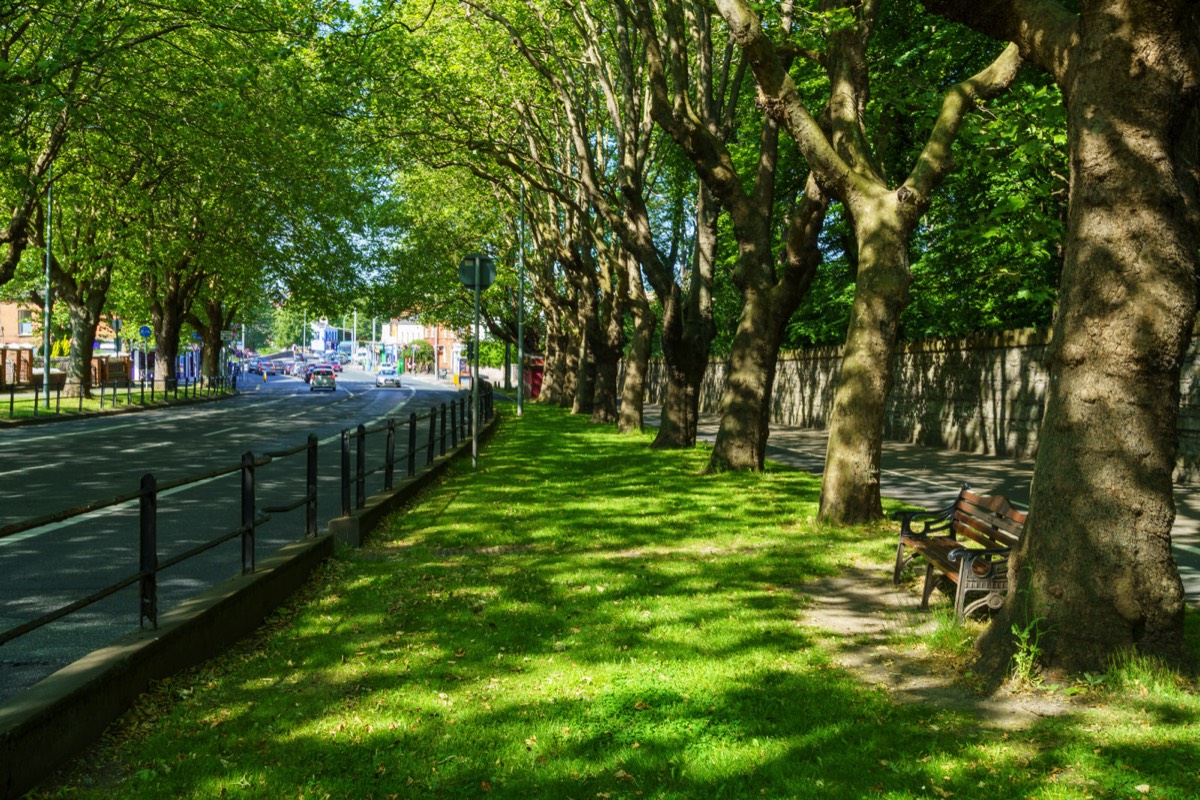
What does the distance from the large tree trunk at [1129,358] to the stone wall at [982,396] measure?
1180 cm

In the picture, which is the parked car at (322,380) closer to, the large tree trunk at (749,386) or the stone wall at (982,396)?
the stone wall at (982,396)

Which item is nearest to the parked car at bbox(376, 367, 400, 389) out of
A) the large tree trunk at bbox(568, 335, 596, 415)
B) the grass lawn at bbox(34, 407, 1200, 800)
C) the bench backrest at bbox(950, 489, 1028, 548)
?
the large tree trunk at bbox(568, 335, 596, 415)

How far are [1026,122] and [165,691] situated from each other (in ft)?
33.6

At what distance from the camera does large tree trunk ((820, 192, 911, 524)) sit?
10.1 meters

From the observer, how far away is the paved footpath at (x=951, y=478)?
1013 cm

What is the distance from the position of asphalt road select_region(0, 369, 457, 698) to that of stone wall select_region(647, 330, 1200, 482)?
456 inches

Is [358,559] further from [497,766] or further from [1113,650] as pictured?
[1113,650]

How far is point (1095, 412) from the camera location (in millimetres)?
5195

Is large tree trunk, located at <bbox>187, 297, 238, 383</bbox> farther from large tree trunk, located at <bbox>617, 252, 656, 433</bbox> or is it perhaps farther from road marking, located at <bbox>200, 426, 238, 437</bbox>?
large tree trunk, located at <bbox>617, 252, 656, 433</bbox>

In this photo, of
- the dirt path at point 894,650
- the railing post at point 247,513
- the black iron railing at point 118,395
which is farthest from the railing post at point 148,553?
the black iron railing at point 118,395

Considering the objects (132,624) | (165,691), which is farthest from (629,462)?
(165,691)

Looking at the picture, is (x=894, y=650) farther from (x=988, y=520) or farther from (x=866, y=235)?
(x=866, y=235)

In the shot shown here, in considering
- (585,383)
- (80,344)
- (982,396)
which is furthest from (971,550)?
(80,344)

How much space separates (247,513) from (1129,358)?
5221mm
